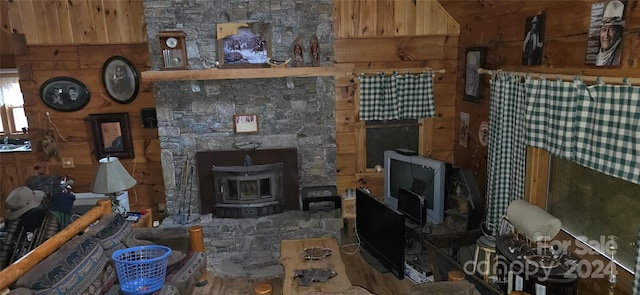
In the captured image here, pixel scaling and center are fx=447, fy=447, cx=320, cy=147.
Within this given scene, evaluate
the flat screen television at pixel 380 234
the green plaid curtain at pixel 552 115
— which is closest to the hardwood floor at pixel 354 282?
the flat screen television at pixel 380 234

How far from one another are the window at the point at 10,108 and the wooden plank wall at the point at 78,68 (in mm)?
1153

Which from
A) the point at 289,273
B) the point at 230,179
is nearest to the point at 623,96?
the point at 289,273

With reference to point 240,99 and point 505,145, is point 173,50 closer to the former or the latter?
point 240,99

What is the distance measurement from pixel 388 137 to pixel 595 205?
7.89 feet

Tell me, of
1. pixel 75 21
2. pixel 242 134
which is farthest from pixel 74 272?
pixel 75 21

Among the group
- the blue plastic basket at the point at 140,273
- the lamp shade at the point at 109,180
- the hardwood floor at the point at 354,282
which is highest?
the lamp shade at the point at 109,180

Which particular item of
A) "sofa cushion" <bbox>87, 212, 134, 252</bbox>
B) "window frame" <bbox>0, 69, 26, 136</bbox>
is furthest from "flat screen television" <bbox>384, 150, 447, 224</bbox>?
"window frame" <bbox>0, 69, 26, 136</bbox>

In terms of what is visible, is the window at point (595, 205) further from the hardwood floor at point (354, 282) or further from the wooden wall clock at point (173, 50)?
the wooden wall clock at point (173, 50)

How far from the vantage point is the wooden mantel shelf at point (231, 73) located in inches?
162

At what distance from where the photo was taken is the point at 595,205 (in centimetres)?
283

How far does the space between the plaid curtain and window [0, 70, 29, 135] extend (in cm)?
457

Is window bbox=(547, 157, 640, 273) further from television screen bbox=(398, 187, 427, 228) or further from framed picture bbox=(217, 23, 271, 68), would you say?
framed picture bbox=(217, 23, 271, 68)

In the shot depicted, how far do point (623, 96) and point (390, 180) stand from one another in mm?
2438

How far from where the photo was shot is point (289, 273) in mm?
3238
